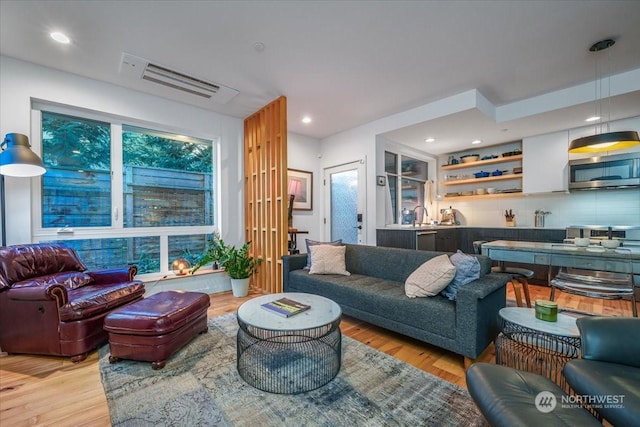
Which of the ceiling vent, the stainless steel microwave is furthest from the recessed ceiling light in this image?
the stainless steel microwave

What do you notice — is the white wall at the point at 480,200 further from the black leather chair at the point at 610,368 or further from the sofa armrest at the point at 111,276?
the sofa armrest at the point at 111,276

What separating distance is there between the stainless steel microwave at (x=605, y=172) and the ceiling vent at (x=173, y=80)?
16.9 feet

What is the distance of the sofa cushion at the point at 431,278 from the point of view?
214cm

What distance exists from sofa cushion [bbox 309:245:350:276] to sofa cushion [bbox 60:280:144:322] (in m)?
1.81

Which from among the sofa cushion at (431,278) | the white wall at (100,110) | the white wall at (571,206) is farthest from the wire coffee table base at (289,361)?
the white wall at (571,206)

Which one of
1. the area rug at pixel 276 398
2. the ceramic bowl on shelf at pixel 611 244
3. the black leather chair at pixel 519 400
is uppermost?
the ceramic bowl on shelf at pixel 611 244

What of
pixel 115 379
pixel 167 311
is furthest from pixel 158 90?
pixel 115 379

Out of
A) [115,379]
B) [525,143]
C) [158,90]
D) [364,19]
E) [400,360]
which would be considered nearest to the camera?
[115,379]

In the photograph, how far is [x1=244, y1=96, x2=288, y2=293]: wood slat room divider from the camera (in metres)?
3.60

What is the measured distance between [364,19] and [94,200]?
3.62 metres

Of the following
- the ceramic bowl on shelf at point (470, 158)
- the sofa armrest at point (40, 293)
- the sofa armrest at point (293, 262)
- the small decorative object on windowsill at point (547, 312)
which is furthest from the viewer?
the ceramic bowl on shelf at point (470, 158)

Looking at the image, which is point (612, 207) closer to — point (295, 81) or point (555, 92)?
point (555, 92)

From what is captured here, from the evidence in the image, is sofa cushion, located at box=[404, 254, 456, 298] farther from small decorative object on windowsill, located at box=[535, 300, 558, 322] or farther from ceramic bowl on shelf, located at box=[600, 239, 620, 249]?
ceramic bowl on shelf, located at box=[600, 239, 620, 249]

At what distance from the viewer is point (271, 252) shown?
3781mm
